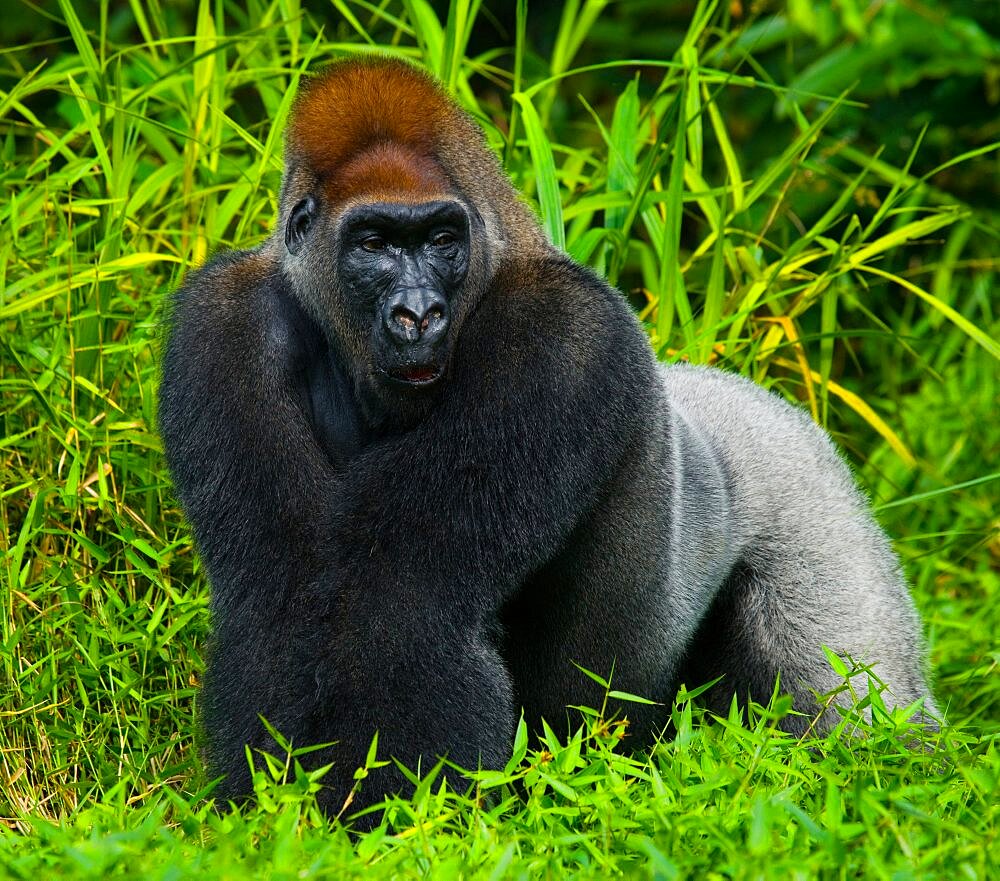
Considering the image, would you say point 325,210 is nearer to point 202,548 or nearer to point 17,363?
point 202,548

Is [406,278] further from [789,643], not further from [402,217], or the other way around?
[789,643]

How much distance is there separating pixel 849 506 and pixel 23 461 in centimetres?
202

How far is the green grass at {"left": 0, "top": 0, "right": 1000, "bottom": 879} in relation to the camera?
2.16 meters

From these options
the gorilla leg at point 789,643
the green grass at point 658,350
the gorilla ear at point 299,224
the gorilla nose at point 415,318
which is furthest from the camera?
the gorilla leg at point 789,643

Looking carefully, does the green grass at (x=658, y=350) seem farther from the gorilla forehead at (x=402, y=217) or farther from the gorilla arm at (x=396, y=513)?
the gorilla forehead at (x=402, y=217)

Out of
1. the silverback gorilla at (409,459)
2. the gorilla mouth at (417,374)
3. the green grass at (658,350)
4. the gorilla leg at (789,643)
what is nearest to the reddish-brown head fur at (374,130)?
the silverback gorilla at (409,459)

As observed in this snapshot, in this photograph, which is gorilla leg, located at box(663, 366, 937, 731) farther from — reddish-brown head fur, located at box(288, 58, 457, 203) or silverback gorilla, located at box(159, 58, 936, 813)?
reddish-brown head fur, located at box(288, 58, 457, 203)

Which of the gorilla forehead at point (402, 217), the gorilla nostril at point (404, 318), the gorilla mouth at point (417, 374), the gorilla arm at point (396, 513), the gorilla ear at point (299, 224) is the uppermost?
the gorilla forehead at point (402, 217)

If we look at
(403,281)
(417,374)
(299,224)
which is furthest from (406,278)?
(299,224)

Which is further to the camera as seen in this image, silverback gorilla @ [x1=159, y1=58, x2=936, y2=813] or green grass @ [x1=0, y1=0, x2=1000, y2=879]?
silverback gorilla @ [x1=159, y1=58, x2=936, y2=813]

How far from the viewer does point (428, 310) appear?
8.21 feet

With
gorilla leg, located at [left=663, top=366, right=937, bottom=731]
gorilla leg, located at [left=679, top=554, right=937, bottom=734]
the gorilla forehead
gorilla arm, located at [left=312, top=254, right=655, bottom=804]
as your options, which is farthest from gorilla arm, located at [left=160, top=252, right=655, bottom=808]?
gorilla leg, located at [left=679, top=554, right=937, bottom=734]

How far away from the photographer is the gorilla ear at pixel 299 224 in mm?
2699

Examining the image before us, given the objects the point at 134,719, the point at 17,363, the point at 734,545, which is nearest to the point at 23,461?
the point at 17,363
